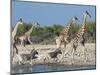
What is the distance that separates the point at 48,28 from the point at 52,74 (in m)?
0.46

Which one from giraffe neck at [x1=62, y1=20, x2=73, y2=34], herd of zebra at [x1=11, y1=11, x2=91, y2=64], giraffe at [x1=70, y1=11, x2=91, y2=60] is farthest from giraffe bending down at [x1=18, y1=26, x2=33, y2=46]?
giraffe at [x1=70, y1=11, x2=91, y2=60]

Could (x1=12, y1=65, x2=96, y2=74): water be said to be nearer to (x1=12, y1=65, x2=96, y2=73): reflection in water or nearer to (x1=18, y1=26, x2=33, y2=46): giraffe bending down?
(x1=12, y1=65, x2=96, y2=73): reflection in water

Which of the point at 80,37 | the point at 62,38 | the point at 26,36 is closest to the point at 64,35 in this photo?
the point at 62,38

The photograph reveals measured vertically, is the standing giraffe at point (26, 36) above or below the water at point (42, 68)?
above

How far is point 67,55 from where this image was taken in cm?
265

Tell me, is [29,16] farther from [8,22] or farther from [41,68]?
[41,68]

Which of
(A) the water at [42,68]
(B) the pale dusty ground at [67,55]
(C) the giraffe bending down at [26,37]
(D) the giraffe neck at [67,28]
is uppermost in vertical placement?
(D) the giraffe neck at [67,28]

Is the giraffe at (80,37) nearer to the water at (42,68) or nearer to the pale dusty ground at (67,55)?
the pale dusty ground at (67,55)

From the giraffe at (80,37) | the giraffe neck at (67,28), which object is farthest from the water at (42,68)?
the giraffe neck at (67,28)

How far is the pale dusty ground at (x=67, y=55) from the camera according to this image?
252cm

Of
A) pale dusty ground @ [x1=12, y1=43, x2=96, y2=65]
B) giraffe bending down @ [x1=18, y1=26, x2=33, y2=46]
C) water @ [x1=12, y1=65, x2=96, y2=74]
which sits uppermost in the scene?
giraffe bending down @ [x1=18, y1=26, x2=33, y2=46]

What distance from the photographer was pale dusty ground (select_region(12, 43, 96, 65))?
252 centimetres

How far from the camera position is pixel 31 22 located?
250 centimetres

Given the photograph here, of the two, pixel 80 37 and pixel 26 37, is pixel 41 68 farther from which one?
pixel 80 37
